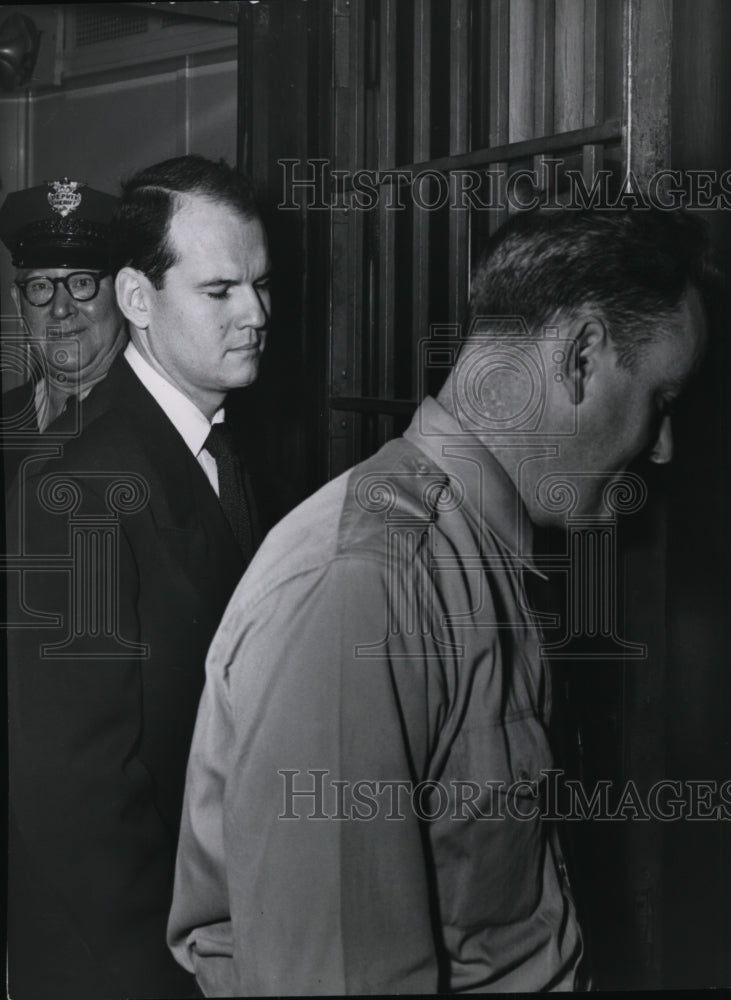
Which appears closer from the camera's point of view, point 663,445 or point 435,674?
point 435,674

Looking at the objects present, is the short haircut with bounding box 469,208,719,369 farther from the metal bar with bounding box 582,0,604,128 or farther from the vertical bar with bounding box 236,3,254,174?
the vertical bar with bounding box 236,3,254,174

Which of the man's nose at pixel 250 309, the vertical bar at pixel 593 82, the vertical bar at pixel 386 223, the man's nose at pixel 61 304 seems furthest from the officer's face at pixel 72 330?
the vertical bar at pixel 593 82

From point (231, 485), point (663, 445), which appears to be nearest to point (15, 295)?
point (231, 485)

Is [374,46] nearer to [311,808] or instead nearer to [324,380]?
[324,380]

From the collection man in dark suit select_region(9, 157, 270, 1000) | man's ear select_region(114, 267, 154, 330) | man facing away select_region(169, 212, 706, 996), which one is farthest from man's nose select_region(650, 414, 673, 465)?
man's ear select_region(114, 267, 154, 330)

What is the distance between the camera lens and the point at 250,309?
1079 millimetres

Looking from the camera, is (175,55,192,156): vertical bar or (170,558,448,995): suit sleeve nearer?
(170,558,448,995): suit sleeve

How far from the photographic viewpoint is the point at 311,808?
40.1 inches

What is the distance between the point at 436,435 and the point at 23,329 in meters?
0.44

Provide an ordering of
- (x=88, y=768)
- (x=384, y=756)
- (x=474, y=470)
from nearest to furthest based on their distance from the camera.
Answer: (x=384, y=756) < (x=474, y=470) < (x=88, y=768)

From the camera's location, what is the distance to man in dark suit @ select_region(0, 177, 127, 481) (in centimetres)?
110

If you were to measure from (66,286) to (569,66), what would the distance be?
53cm

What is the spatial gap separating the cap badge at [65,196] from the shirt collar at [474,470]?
41cm

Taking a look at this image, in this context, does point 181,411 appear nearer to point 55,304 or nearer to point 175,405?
point 175,405
